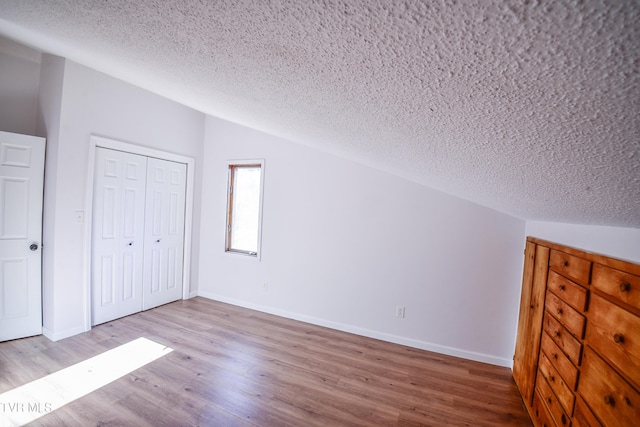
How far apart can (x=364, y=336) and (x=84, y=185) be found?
3.47 meters

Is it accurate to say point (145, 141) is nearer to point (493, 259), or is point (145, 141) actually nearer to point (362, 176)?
point (362, 176)

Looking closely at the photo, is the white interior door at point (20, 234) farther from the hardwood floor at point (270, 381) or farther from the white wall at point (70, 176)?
the hardwood floor at point (270, 381)

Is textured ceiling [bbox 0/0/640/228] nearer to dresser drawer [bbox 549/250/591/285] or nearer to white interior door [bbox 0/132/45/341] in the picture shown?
dresser drawer [bbox 549/250/591/285]

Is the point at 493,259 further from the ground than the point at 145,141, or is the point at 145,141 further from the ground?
the point at 145,141

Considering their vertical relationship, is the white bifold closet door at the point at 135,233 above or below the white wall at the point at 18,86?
below

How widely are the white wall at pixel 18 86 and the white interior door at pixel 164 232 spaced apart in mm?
1125

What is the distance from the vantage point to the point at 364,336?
2.93 metres

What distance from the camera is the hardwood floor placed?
175 centimetres

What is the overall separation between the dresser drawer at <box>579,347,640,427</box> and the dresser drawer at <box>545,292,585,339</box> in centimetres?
13

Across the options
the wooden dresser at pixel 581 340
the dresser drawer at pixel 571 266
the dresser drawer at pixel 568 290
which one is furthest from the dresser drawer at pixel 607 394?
the dresser drawer at pixel 571 266

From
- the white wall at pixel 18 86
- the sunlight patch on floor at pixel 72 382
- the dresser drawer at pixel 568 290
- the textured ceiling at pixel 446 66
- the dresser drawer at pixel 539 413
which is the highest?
the white wall at pixel 18 86

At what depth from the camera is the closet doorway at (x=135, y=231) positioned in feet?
9.28

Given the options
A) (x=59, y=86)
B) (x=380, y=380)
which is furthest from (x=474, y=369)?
(x=59, y=86)

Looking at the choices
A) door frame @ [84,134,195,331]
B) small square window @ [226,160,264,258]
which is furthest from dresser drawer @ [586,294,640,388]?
door frame @ [84,134,195,331]
